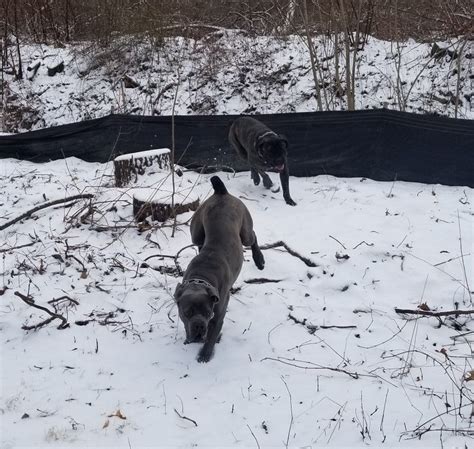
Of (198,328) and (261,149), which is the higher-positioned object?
(261,149)

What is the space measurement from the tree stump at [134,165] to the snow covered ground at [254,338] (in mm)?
613

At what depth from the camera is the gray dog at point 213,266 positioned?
3635 mm

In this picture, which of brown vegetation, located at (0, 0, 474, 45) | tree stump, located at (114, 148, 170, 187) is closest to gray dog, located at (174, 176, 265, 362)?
tree stump, located at (114, 148, 170, 187)

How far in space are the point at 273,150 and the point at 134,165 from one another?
6.52 feet

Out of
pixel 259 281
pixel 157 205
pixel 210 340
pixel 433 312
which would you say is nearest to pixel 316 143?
pixel 157 205

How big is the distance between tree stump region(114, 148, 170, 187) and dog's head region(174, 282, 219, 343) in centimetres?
413

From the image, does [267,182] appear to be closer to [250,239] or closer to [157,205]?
[157,205]

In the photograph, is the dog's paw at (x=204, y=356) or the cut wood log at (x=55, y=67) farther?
the cut wood log at (x=55, y=67)

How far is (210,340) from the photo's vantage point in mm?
3941

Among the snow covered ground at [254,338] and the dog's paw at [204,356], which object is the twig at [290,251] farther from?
the dog's paw at [204,356]

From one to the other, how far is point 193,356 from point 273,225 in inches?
114

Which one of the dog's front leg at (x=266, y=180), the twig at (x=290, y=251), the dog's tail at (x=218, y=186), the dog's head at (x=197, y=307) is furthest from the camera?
the dog's front leg at (x=266, y=180)

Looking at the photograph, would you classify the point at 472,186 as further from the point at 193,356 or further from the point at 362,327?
the point at 193,356

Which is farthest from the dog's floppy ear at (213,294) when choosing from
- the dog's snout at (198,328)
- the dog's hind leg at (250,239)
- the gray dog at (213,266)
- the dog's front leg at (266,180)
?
the dog's front leg at (266,180)
